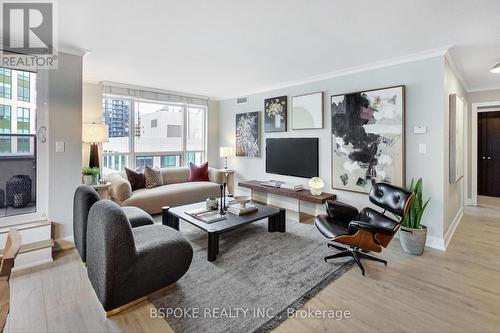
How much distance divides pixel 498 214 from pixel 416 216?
306 cm

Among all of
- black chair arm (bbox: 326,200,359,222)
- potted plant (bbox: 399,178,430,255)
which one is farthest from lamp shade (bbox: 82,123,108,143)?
potted plant (bbox: 399,178,430,255)

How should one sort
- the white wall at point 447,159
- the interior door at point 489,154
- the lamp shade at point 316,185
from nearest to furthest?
the white wall at point 447,159, the lamp shade at point 316,185, the interior door at point 489,154

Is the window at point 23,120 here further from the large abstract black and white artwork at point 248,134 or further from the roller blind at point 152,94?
the large abstract black and white artwork at point 248,134

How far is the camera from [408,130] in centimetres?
322

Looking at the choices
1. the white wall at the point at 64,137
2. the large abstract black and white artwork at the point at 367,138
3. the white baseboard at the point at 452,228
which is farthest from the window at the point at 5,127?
the white baseboard at the point at 452,228

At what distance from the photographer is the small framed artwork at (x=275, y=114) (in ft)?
15.6

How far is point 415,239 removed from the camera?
9.35 feet

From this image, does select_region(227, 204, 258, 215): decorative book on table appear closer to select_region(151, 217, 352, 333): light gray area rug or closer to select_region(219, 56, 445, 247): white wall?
select_region(151, 217, 352, 333): light gray area rug

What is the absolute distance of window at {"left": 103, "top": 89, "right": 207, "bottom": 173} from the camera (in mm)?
4797

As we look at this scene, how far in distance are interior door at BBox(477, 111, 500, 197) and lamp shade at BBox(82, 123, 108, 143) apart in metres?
8.24

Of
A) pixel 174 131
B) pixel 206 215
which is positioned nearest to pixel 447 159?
pixel 206 215

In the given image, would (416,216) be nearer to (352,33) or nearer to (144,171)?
(352,33)

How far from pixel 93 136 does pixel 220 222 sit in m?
2.55

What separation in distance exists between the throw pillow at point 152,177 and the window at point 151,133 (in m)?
0.49
